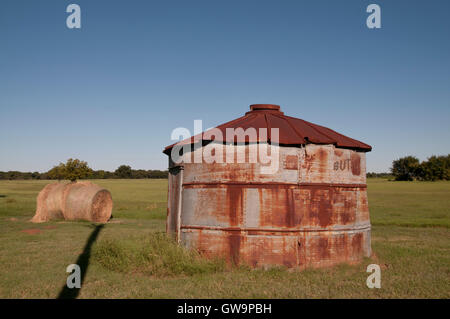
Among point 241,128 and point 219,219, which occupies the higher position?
point 241,128

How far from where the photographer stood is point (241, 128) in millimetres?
10055

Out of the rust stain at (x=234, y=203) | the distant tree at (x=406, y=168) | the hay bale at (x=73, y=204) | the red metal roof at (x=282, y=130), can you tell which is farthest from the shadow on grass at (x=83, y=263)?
the distant tree at (x=406, y=168)

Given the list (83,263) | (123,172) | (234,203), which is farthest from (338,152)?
(123,172)

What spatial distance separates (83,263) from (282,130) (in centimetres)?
623

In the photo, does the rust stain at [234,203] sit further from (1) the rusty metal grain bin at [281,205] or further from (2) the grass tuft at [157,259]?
(2) the grass tuft at [157,259]

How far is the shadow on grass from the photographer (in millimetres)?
7375

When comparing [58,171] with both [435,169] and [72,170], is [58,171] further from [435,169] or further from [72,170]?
[435,169]

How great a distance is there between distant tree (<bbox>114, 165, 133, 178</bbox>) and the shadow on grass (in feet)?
317

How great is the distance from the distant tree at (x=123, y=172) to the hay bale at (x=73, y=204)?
304 ft

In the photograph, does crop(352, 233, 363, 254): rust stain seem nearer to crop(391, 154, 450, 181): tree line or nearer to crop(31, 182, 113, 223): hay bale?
crop(31, 182, 113, 223): hay bale

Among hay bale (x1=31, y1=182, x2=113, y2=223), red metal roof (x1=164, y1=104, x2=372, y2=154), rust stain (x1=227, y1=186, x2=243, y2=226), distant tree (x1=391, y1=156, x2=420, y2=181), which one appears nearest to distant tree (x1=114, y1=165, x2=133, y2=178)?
distant tree (x1=391, y1=156, x2=420, y2=181)
